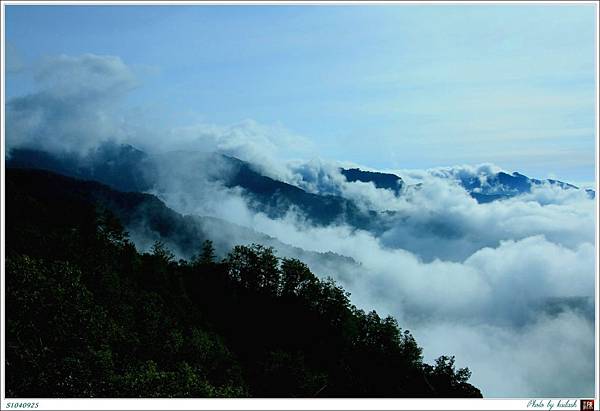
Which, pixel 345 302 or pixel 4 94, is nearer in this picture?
pixel 4 94

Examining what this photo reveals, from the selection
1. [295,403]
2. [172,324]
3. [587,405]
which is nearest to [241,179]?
[172,324]

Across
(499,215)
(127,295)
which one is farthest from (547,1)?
(127,295)

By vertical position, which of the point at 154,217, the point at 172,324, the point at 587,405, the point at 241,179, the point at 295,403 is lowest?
the point at 295,403

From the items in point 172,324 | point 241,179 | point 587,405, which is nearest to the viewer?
point 587,405

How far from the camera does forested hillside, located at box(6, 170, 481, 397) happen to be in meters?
9.88

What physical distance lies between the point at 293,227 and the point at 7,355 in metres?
8.02

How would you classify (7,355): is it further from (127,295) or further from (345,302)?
(345,302)

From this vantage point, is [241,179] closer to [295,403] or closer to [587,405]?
[295,403]

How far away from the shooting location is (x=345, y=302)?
650 inches

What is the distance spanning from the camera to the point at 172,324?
13.3 meters

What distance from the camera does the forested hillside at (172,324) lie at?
389 inches

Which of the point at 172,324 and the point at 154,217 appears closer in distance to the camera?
the point at 172,324

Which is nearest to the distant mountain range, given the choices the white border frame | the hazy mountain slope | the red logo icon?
the hazy mountain slope

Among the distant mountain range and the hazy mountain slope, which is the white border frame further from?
the hazy mountain slope
